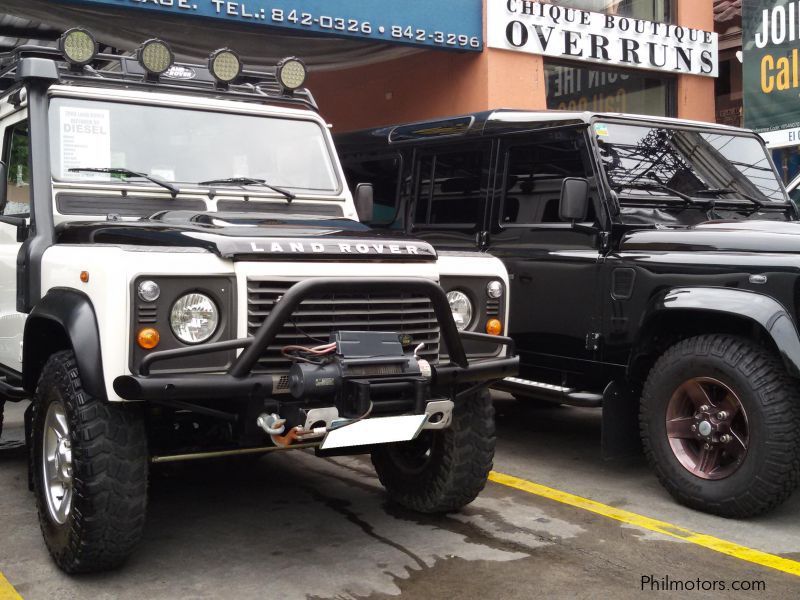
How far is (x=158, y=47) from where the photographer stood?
4789 millimetres

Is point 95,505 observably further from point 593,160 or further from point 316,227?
point 593,160

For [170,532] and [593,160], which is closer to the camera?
[170,532]

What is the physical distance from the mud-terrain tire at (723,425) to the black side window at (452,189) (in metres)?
1.94

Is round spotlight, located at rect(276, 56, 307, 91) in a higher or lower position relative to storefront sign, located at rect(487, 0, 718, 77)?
lower

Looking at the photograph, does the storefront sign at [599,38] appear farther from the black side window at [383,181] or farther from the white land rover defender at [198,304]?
the white land rover defender at [198,304]

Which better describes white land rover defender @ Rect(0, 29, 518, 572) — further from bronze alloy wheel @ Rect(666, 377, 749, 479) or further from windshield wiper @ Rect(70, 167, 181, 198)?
bronze alloy wheel @ Rect(666, 377, 749, 479)

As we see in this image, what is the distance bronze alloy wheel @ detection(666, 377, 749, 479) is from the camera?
4570 millimetres

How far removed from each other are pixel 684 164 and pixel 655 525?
2.42 meters

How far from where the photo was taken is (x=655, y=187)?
5488 millimetres

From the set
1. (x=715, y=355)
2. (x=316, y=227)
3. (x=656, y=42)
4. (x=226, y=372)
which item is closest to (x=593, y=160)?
(x=715, y=355)

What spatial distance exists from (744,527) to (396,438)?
6.46 feet

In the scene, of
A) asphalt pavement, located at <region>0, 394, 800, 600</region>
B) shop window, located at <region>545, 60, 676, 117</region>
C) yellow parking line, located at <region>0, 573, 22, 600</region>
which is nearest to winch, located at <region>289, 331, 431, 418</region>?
asphalt pavement, located at <region>0, 394, 800, 600</region>

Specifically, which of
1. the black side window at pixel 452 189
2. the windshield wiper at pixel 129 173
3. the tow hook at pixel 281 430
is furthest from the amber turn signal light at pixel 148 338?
the black side window at pixel 452 189

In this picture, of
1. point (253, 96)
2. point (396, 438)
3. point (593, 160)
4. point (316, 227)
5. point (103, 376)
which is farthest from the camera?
point (593, 160)
